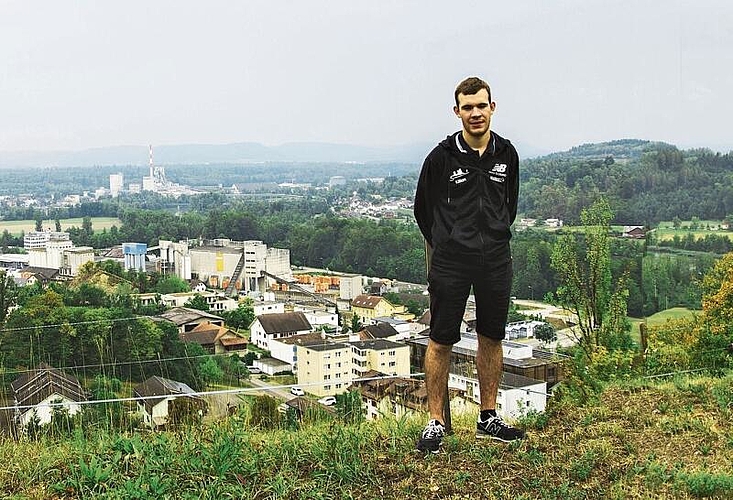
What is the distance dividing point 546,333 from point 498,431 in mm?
4142

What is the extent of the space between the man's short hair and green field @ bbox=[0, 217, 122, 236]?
26514 millimetres

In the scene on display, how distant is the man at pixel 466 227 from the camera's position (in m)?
2.60

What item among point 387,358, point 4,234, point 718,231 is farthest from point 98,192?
point 387,358

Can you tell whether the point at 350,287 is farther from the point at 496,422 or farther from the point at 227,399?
the point at 496,422

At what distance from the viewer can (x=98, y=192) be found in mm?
42594

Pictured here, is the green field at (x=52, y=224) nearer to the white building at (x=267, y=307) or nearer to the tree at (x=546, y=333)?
the white building at (x=267, y=307)

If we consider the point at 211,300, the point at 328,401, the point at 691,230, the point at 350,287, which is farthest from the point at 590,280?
the point at 350,287

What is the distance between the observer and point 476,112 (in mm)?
2574

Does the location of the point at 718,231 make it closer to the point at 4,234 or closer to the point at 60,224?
the point at 4,234

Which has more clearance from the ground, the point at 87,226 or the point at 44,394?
the point at 44,394

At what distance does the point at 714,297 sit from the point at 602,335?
1.28 metres

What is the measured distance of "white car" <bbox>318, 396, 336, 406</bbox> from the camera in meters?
3.21

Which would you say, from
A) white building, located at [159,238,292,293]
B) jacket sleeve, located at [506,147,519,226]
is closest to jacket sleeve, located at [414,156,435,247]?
jacket sleeve, located at [506,147,519,226]

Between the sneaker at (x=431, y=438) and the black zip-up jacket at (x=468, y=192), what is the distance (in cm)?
62
